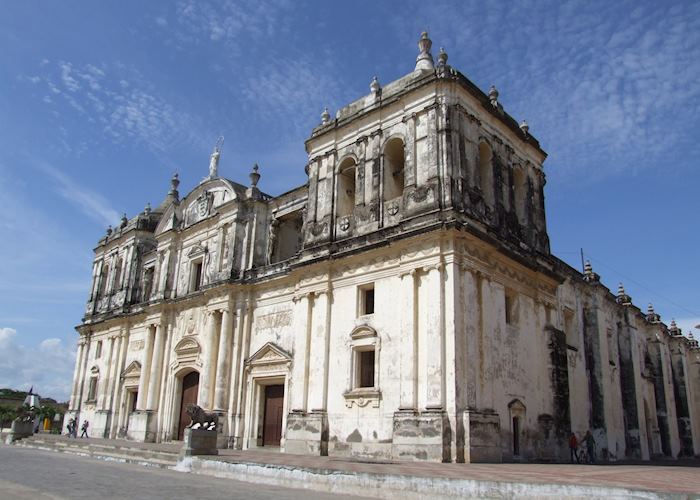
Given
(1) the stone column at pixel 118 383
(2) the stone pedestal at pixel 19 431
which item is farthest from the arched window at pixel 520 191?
(2) the stone pedestal at pixel 19 431

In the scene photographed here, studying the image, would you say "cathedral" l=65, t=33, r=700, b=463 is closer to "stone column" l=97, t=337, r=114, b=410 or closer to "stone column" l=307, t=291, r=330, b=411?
"stone column" l=307, t=291, r=330, b=411

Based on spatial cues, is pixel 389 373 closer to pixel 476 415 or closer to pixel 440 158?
pixel 476 415

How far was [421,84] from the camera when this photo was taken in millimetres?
18000

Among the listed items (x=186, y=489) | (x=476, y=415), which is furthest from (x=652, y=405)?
(x=186, y=489)

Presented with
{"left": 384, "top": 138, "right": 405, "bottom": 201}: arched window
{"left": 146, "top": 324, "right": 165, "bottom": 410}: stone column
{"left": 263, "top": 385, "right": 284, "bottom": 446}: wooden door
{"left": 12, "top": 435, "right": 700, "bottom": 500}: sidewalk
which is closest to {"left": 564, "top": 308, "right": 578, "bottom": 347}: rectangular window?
{"left": 384, "top": 138, "right": 405, "bottom": 201}: arched window

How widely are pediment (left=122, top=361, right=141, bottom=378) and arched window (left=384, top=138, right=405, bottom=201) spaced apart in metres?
16.0

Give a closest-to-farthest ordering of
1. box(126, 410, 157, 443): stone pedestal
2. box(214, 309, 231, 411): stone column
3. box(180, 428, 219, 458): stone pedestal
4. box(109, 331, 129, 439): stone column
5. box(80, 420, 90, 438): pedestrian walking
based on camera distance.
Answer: box(180, 428, 219, 458): stone pedestal, box(214, 309, 231, 411): stone column, box(126, 410, 157, 443): stone pedestal, box(109, 331, 129, 439): stone column, box(80, 420, 90, 438): pedestrian walking

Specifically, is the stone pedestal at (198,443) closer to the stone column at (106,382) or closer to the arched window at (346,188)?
the arched window at (346,188)

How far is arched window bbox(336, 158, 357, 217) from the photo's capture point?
20094 millimetres

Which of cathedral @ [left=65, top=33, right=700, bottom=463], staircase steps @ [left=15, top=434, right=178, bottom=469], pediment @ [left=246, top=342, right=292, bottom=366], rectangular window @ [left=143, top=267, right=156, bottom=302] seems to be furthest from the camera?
rectangular window @ [left=143, top=267, right=156, bottom=302]

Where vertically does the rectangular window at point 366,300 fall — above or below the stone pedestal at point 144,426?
above

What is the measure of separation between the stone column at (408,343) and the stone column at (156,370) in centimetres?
1396

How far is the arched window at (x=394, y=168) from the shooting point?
61.7 ft

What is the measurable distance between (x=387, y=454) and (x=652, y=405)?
2034 cm
